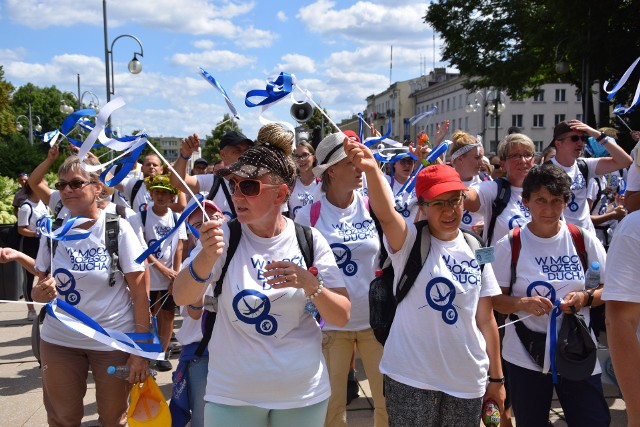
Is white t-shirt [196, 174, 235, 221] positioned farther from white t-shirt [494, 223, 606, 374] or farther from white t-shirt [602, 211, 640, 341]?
white t-shirt [602, 211, 640, 341]

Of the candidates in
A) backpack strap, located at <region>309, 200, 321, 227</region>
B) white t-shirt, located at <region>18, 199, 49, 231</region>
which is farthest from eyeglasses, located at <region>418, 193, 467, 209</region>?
white t-shirt, located at <region>18, 199, 49, 231</region>

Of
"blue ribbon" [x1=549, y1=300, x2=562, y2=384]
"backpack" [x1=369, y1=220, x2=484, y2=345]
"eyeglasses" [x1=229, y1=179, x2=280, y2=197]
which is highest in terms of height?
"eyeglasses" [x1=229, y1=179, x2=280, y2=197]

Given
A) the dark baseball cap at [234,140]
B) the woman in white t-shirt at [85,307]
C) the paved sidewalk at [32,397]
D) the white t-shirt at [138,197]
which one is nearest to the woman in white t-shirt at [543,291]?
the paved sidewalk at [32,397]

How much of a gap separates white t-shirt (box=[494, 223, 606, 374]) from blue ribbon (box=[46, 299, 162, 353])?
1975mm

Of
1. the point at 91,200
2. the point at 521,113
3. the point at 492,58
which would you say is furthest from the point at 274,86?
the point at 521,113

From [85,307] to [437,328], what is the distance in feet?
6.70

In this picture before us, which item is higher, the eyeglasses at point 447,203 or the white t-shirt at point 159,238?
the eyeglasses at point 447,203

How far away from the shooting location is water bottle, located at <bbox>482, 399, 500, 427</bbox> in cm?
306

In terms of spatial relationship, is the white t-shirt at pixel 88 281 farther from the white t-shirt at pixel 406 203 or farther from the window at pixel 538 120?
the window at pixel 538 120

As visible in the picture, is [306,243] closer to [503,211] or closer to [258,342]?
[258,342]

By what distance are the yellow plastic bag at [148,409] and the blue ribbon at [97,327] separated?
0.79 feet

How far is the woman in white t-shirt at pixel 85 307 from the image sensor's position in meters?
3.54

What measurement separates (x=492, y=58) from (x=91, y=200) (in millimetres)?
22210

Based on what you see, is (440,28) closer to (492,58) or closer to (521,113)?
(492,58)
